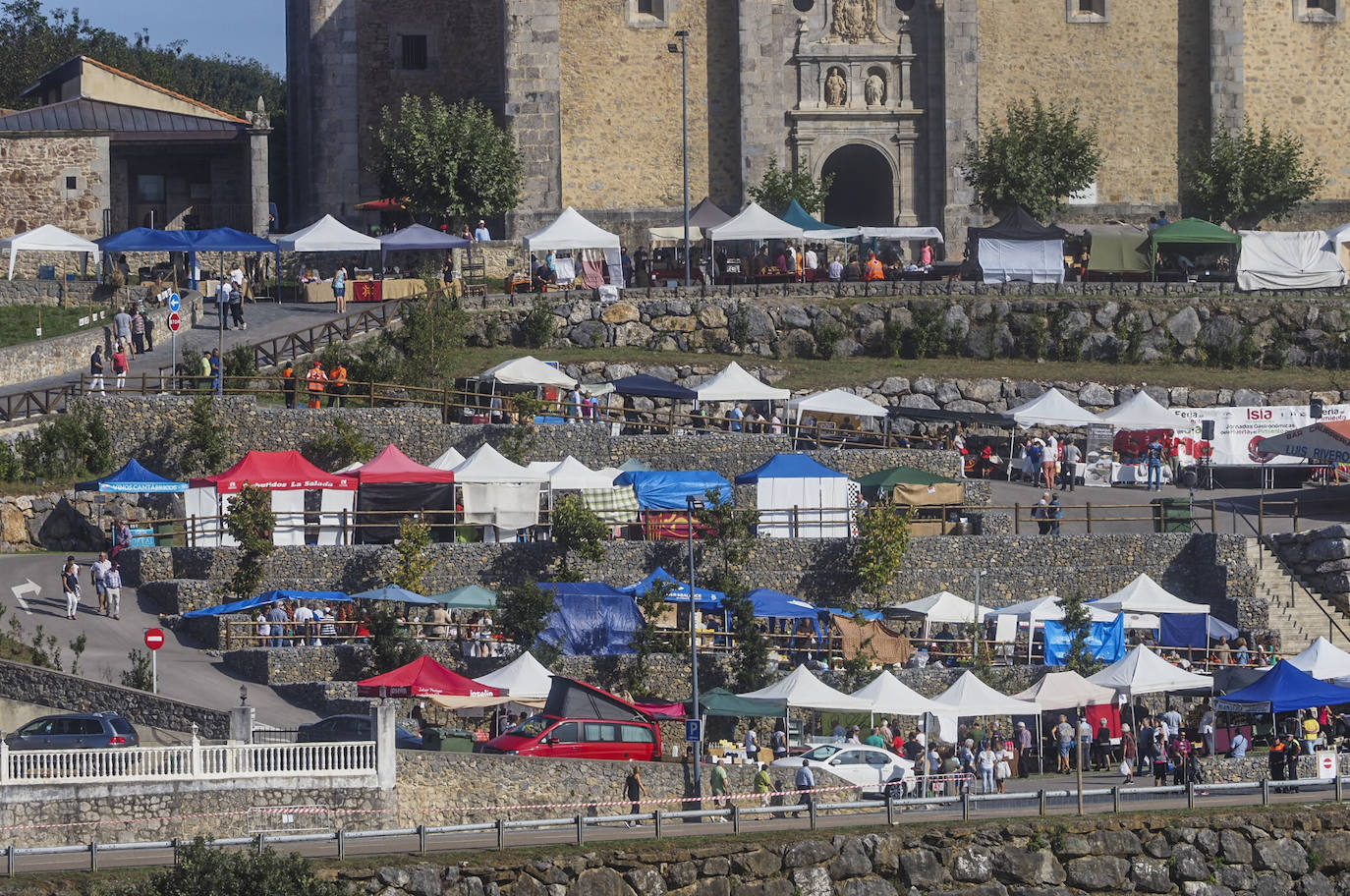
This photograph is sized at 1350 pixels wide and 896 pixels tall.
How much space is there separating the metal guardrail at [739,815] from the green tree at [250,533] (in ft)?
39.4

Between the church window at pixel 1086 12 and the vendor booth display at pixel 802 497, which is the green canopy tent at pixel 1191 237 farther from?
the vendor booth display at pixel 802 497

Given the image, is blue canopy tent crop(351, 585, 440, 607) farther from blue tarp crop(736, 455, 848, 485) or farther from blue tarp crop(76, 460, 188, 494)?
blue tarp crop(736, 455, 848, 485)

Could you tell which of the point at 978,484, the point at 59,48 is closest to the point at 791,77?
the point at 978,484

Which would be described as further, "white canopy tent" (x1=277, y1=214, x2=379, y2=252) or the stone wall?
"white canopy tent" (x1=277, y1=214, x2=379, y2=252)

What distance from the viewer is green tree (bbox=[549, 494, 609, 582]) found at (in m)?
43.2

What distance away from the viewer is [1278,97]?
6681 centimetres

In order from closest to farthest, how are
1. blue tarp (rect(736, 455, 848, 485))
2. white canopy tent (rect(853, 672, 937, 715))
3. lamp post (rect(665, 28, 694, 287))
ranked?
white canopy tent (rect(853, 672, 937, 715)), blue tarp (rect(736, 455, 848, 485)), lamp post (rect(665, 28, 694, 287))

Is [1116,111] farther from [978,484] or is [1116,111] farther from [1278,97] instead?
[978,484]

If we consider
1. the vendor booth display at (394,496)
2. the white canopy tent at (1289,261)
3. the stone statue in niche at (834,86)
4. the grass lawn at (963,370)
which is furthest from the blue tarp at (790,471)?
the stone statue in niche at (834,86)

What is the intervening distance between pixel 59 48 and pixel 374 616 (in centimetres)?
5362

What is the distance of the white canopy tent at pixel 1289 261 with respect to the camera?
59906 mm

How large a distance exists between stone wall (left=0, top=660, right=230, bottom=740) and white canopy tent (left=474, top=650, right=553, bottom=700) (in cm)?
428

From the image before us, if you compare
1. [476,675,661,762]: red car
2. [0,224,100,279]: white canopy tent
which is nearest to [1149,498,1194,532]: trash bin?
[476,675,661,762]: red car

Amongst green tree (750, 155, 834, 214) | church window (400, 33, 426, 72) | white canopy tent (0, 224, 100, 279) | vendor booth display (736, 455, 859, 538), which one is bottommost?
vendor booth display (736, 455, 859, 538)
